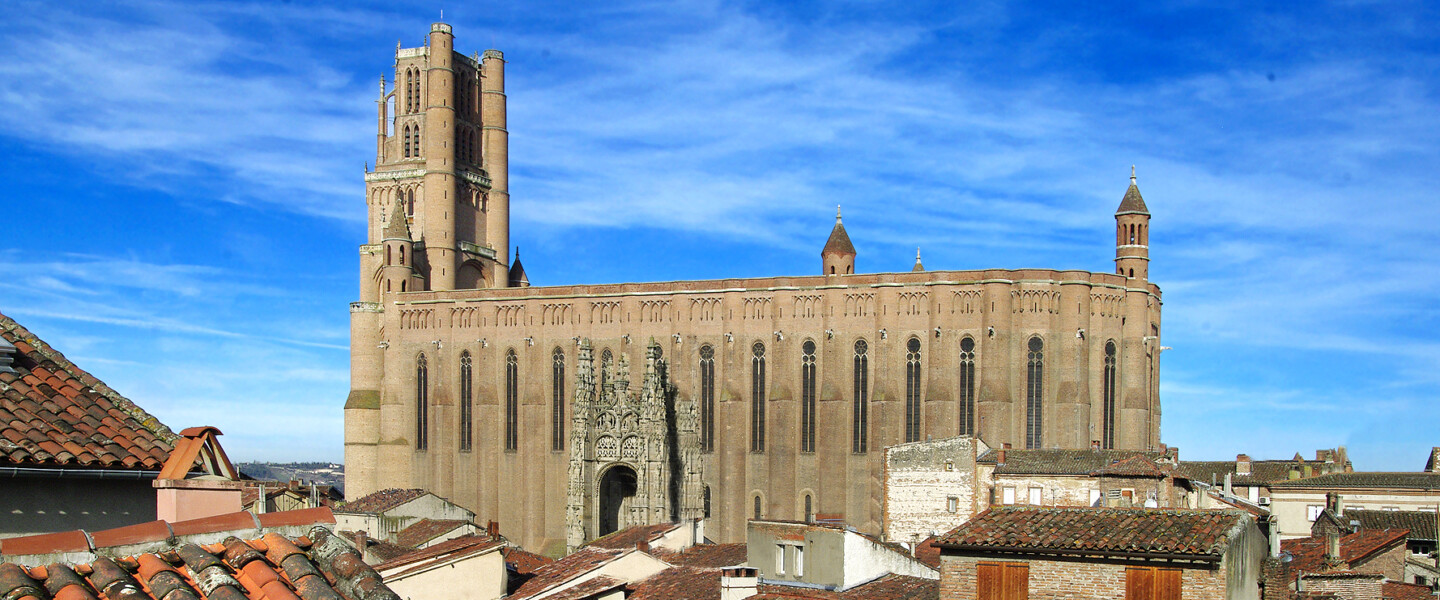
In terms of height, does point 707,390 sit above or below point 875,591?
above

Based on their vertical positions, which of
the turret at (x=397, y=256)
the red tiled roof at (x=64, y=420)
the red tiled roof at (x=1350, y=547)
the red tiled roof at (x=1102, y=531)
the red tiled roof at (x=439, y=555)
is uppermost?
the turret at (x=397, y=256)

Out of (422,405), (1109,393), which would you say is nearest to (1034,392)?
(1109,393)

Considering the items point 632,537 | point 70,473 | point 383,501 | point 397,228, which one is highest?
point 397,228

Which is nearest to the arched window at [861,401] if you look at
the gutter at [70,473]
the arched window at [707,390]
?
the arched window at [707,390]

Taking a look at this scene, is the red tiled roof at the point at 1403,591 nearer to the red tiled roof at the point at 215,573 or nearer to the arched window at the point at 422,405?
the red tiled roof at the point at 215,573

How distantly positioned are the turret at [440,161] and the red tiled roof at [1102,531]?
65089 millimetres

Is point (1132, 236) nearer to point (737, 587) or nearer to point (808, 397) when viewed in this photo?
point (808, 397)

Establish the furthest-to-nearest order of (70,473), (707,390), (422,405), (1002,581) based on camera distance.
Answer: (422,405) → (707,390) → (1002,581) → (70,473)

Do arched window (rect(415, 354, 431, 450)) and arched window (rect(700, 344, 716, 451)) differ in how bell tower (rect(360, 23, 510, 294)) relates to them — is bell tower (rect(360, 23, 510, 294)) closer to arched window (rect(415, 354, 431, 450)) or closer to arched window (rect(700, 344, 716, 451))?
arched window (rect(415, 354, 431, 450))

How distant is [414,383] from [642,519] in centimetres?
2786

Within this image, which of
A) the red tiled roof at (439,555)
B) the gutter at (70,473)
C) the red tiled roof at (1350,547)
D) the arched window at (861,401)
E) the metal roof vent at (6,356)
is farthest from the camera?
the arched window at (861,401)

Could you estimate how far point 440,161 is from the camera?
82.8 metres

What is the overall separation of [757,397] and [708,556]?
33330 mm

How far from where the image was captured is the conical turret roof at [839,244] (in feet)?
238
